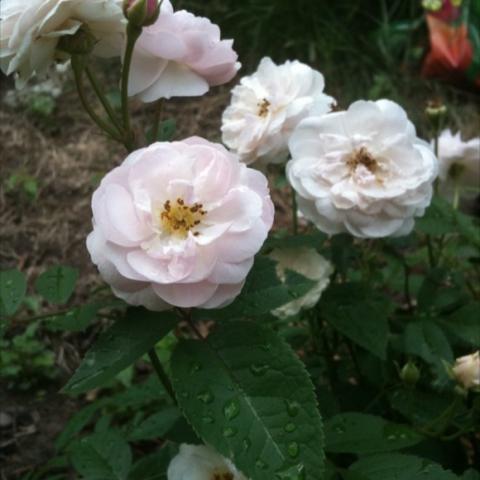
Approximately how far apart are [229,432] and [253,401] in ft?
0.11

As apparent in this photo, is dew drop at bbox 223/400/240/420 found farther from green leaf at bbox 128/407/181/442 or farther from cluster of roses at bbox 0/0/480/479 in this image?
green leaf at bbox 128/407/181/442

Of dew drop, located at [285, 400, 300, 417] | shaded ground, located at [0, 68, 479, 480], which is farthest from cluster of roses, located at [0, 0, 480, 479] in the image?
shaded ground, located at [0, 68, 479, 480]

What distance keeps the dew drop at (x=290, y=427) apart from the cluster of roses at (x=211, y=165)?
4.5 inches

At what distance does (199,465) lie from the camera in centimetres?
88

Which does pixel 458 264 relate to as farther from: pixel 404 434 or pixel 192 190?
pixel 192 190

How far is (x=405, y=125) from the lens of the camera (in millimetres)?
975

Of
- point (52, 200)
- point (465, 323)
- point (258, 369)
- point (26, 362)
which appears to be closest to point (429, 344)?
point (465, 323)

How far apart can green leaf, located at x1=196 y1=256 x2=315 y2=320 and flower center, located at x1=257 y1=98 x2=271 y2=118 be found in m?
0.29

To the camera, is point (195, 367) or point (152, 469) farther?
point (152, 469)

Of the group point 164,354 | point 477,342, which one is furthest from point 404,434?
point 164,354

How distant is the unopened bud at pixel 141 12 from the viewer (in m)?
0.73

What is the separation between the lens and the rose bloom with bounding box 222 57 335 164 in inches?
39.6

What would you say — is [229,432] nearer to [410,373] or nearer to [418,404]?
[410,373]

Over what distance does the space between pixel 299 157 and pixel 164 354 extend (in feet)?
2.57
